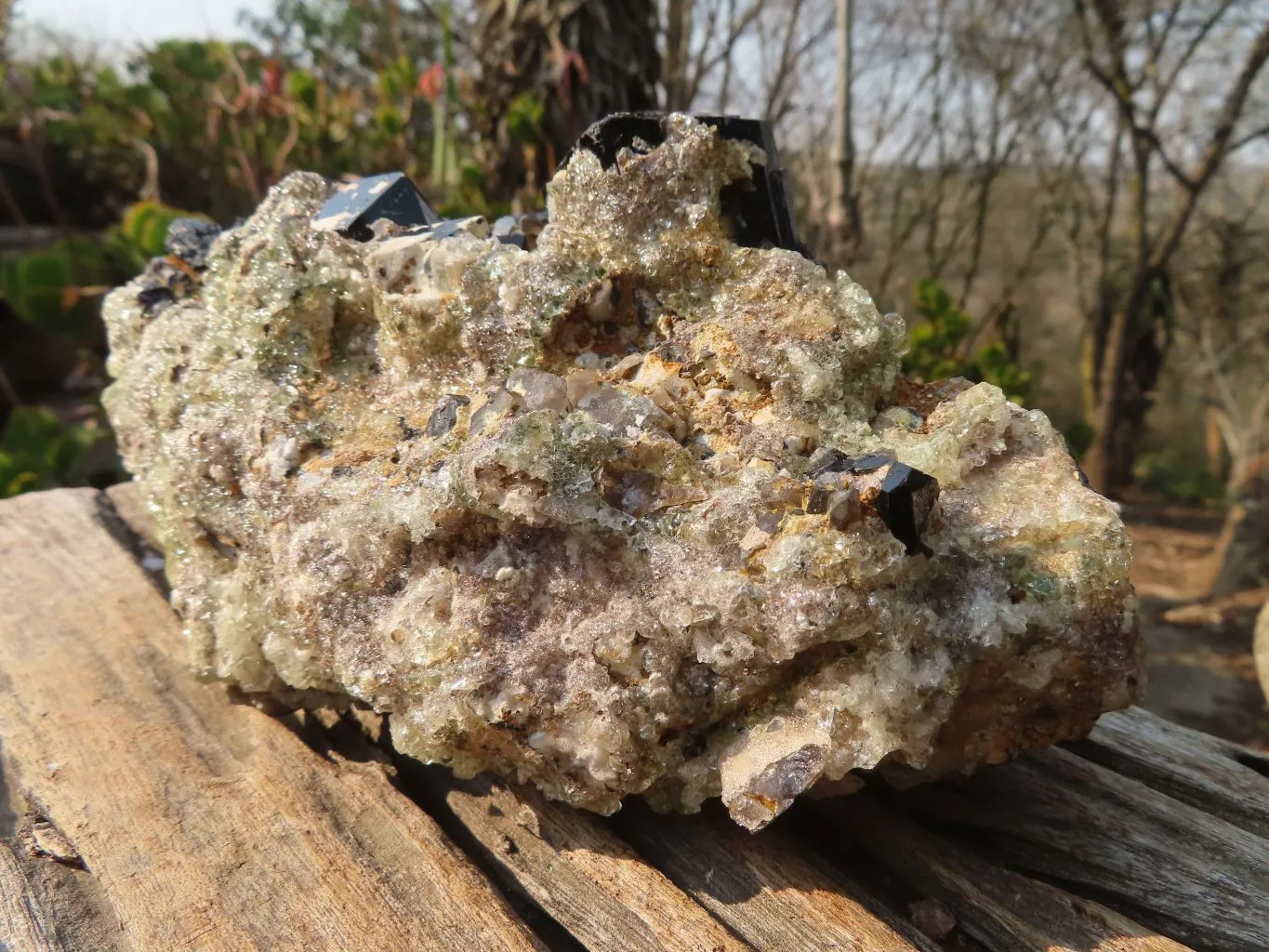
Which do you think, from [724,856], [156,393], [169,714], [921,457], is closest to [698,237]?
[921,457]

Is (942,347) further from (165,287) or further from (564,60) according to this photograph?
(165,287)

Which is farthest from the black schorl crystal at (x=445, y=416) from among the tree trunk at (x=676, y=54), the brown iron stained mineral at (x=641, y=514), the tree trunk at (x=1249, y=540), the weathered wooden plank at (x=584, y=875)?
the tree trunk at (x=1249, y=540)

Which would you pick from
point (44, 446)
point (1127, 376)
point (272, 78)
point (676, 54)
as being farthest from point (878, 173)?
point (44, 446)

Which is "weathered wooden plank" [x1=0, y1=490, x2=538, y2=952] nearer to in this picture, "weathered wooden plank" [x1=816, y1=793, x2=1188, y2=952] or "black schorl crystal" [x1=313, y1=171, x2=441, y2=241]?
"weathered wooden plank" [x1=816, y1=793, x2=1188, y2=952]

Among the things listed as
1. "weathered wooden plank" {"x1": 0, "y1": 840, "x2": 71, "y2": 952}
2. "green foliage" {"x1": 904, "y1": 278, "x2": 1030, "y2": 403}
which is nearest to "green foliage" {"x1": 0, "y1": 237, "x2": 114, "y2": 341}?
"weathered wooden plank" {"x1": 0, "y1": 840, "x2": 71, "y2": 952}

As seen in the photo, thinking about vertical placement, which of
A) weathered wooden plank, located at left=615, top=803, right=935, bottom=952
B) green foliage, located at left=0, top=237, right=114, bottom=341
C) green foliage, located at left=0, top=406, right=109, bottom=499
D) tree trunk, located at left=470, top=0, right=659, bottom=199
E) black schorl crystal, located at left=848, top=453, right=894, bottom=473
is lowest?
green foliage, located at left=0, top=406, right=109, bottom=499

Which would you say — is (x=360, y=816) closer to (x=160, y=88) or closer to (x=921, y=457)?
(x=921, y=457)
